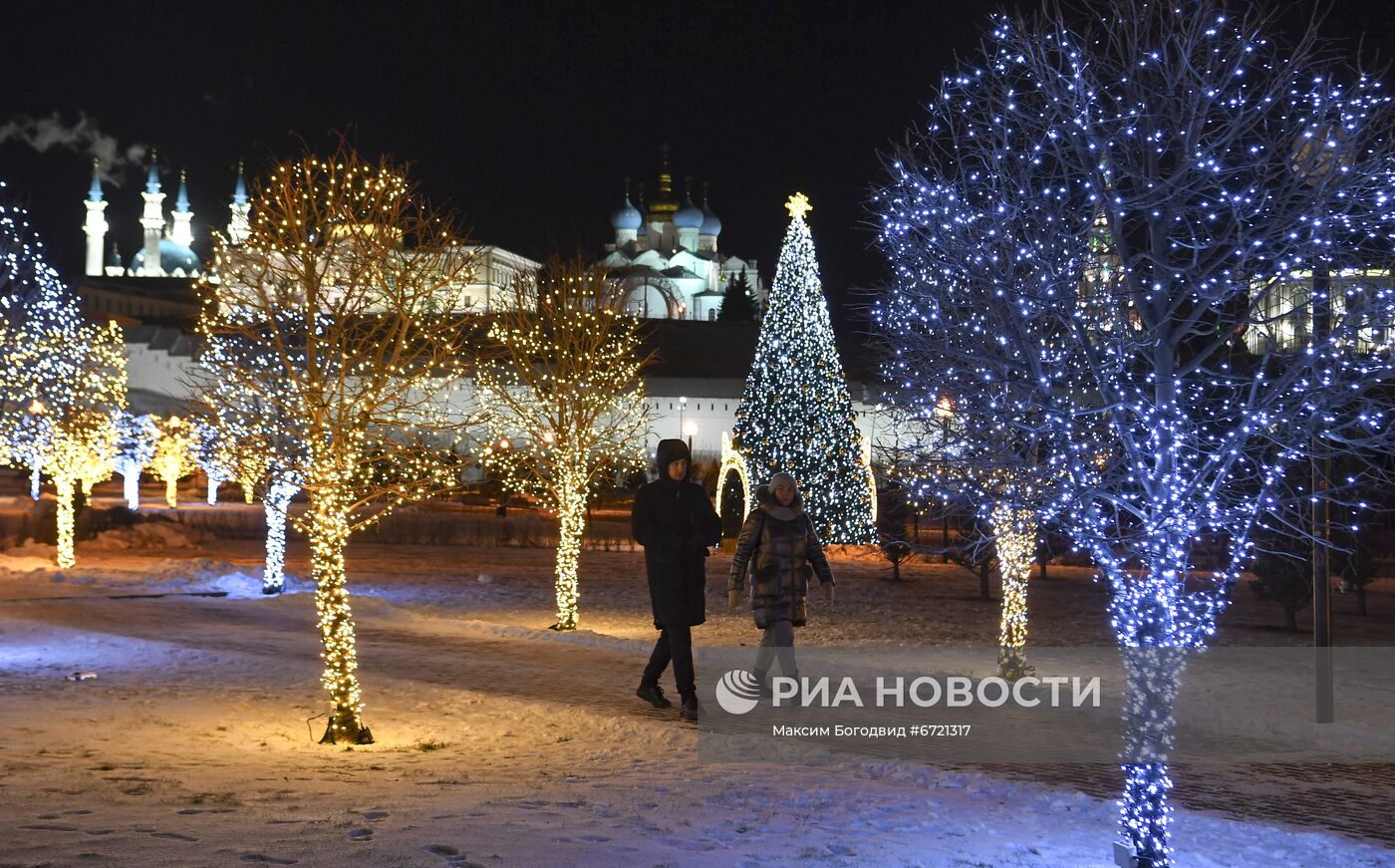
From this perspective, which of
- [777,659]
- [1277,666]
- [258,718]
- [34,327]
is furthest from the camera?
[34,327]

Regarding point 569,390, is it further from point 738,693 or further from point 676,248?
point 676,248

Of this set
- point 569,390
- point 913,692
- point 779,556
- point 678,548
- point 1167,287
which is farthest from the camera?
point 569,390

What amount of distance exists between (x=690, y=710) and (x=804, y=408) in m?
21.5

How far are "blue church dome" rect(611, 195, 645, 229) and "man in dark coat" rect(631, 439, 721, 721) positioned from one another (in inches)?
3856

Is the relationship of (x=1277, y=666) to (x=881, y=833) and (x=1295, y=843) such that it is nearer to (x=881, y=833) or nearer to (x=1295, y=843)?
(x=1295, y=843)

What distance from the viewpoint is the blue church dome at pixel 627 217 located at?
106 meters

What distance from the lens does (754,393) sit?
30.5 m

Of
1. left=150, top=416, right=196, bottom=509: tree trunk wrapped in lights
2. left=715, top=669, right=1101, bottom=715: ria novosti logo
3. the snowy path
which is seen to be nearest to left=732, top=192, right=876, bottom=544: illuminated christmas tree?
left=715, top=669, right=1101, bottom=715: ria novosti logo

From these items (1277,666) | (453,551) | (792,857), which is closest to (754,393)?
(453,551)

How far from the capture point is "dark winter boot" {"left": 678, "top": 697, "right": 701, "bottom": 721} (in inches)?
346

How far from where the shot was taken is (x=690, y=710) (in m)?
8.80

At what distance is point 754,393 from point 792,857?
82.8ft

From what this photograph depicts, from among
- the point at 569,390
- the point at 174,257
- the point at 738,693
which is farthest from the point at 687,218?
the point at 738,693

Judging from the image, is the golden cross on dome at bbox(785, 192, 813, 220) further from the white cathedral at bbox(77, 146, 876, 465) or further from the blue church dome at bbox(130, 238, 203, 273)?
the blue church dome at bbox(130, 238, 203, 273)
